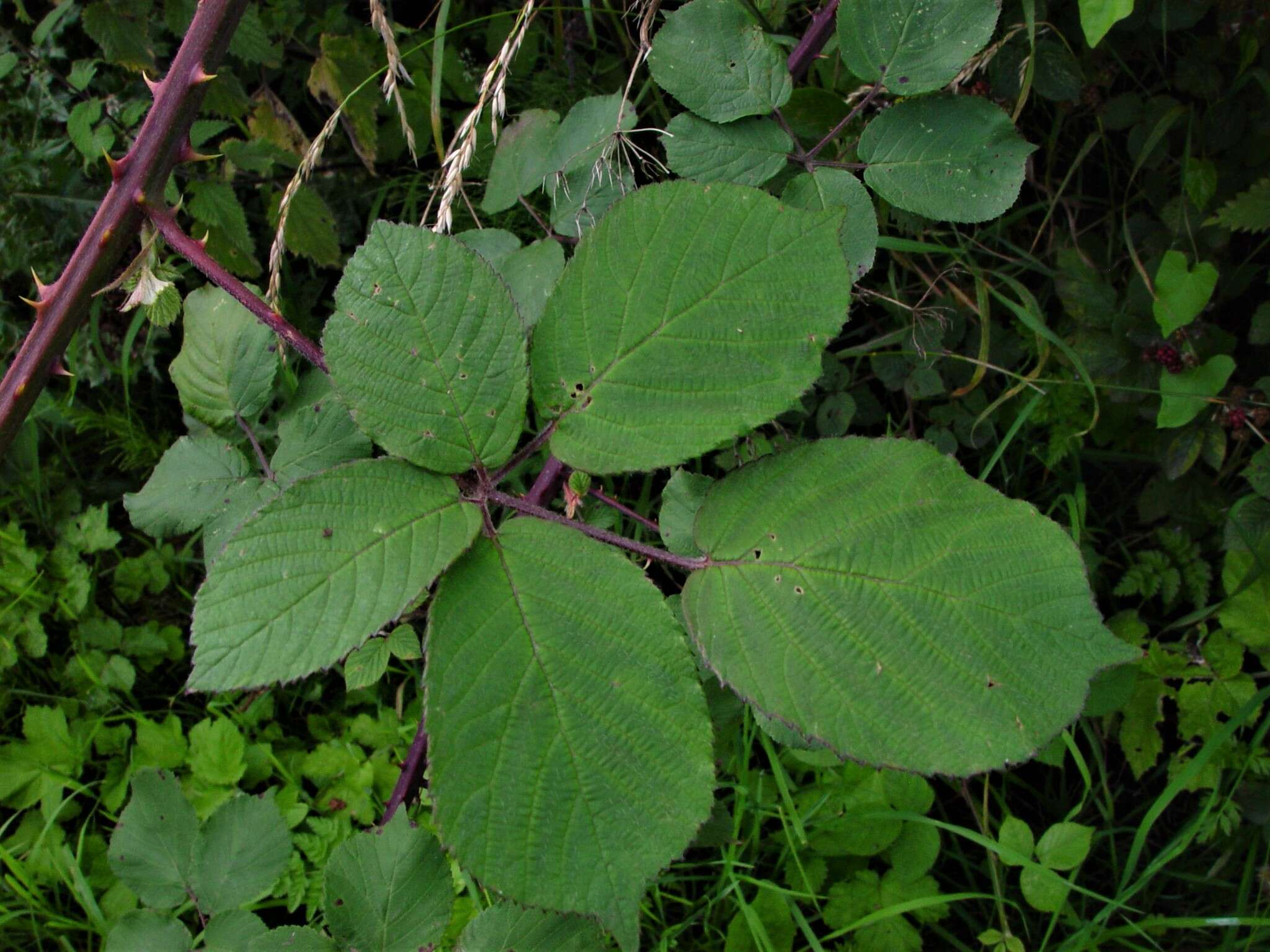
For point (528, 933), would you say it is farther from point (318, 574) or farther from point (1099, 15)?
point (1099, 15)

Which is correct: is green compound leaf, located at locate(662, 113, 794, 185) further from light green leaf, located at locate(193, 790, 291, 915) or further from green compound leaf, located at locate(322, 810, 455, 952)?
light green leaf, located at locate(193, 790, 291, 915)

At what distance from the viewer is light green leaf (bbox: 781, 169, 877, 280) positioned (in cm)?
111

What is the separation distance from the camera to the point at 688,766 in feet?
2.63

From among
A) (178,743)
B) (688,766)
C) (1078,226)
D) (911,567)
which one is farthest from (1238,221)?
(178,743)

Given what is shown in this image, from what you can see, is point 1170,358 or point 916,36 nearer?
point 916,36

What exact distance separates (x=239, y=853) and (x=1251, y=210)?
1.96m

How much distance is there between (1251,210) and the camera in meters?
1.63

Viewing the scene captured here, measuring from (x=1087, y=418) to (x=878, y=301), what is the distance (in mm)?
480

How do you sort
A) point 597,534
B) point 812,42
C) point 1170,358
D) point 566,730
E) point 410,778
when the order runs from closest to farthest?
point 566,730 < point 597,534 < point 410,778 < point 812,42 < point 1170,358

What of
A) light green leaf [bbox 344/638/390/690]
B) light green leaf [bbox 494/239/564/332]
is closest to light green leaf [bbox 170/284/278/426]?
light green leaf [bbox 494/239/564/332]

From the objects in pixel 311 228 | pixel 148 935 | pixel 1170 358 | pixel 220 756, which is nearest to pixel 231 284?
pixel 148 935

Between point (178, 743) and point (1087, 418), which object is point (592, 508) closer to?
point (1087, 418)

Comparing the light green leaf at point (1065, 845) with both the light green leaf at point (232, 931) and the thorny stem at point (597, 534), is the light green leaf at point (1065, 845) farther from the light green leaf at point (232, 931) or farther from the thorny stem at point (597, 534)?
the light green leaf at point (232, 931)

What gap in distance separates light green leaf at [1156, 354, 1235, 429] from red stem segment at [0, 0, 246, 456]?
1590mm
